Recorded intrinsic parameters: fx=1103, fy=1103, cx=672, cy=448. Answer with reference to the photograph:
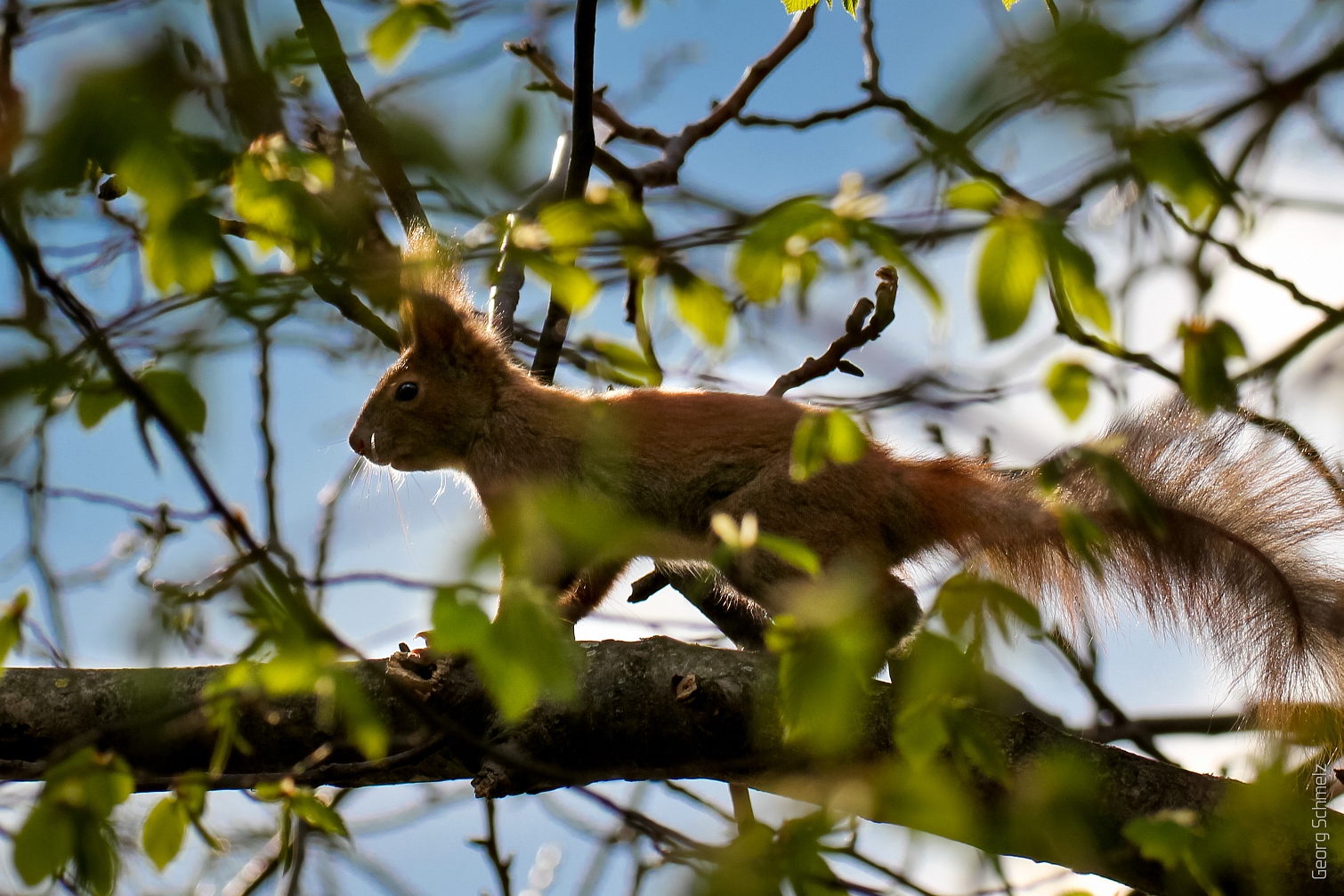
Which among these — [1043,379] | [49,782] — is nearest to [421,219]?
[49,782]

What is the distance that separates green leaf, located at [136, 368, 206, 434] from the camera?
1.71 meters

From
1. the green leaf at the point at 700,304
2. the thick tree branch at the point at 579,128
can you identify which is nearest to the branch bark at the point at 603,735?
the thick tree branch at the point at 579,128

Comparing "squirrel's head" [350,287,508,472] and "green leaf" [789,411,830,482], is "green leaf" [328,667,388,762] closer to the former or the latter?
"green leaf" [789,411,830,482]

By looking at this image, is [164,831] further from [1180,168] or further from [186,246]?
[1180,168]

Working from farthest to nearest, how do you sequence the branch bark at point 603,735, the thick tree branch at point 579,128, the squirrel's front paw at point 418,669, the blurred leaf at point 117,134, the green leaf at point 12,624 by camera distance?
the squirrel's front paw at point 418,669, the thick tree branch at point 579,128, the branch bark at point 603,735, the green leaf at point 12,624, the blurred leaf at point 117,134

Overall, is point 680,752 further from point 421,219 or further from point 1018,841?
point 421,219

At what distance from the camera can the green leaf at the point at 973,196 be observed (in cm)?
143

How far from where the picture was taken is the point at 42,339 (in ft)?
5.59

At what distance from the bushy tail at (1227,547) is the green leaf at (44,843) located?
8.97 feet

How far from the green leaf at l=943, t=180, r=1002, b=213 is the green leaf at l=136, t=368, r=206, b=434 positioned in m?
1.17

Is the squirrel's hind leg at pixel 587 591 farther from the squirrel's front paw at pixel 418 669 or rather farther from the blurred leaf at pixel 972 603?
the blurred leaf at pixel 972 603

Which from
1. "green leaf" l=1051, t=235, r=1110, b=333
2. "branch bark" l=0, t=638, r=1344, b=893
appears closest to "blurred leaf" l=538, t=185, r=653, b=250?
"green leaf" l=1051, t=235, r=1110, b=333

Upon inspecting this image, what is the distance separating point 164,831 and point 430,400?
119 inches

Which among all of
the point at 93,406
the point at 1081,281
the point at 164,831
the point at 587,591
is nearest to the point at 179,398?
the point at 93,406
